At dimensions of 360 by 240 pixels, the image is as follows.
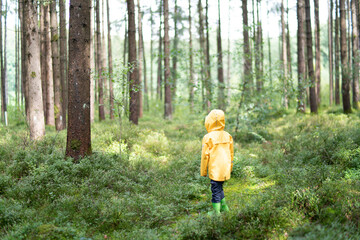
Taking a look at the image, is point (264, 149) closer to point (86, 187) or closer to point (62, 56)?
point (86, 187)

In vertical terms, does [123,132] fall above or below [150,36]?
below

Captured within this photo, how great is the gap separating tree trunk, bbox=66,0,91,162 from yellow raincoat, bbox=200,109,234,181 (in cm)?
342

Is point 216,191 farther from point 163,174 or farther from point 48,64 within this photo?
point 48,64

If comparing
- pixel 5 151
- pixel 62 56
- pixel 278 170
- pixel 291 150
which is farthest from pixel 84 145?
pixel 62 56

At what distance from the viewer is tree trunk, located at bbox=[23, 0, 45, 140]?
29.2ft

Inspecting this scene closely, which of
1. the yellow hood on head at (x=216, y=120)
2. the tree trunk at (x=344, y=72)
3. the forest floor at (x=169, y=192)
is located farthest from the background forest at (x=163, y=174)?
the tree trunk at (x=344, y=72)

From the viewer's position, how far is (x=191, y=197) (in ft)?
20.2

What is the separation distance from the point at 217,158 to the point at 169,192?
1.66 meters

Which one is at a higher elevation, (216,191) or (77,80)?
(77,80)

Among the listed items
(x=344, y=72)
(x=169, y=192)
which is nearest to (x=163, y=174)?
(x=169, y=192)

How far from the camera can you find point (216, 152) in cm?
507

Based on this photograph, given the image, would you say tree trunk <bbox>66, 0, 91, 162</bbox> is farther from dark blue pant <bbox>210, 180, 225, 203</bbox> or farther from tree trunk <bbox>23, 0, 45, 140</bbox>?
dark blue pant <bbox>210, 180, 225, 203</bbox>

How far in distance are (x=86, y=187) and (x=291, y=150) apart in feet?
22.7

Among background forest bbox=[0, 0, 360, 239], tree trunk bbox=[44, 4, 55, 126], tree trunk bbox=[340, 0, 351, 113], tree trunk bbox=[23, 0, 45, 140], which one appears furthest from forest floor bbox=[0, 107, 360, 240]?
tree trunk bbox=[340, 0, 351, 113]
